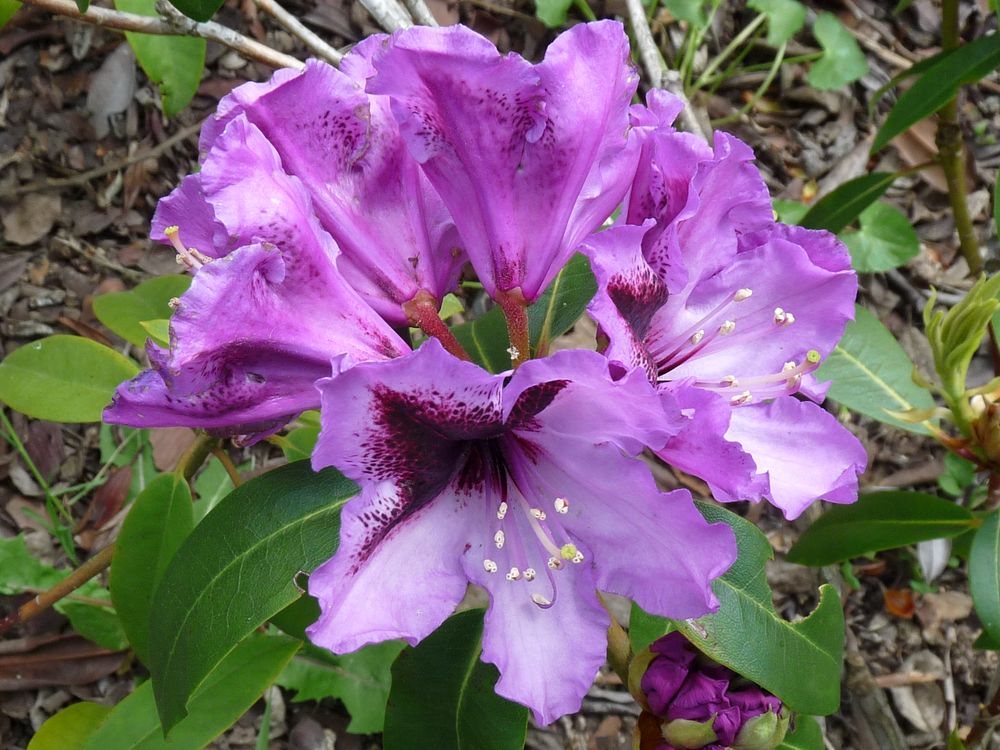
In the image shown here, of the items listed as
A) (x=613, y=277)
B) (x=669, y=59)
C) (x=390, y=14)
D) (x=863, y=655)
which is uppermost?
(x=390, y=14)

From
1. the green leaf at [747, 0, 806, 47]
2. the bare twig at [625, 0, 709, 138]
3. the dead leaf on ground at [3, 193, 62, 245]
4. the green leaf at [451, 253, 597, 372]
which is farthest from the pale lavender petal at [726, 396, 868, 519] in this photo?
the dead leaf on ground at [3, 193, 62, 245]

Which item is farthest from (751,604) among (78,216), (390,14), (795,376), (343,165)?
(78,216)

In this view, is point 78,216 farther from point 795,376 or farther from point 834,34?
point 834,34

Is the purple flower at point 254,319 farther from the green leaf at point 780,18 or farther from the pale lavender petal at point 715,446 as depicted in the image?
the green leaf at point 780,18

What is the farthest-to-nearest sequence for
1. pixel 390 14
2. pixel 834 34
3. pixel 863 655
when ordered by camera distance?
pixel 834 34 < pixel 863 655 < pixel 390 14

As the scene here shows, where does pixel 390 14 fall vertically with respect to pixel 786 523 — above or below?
above

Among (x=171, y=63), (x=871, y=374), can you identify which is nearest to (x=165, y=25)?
(x=171, y=63)

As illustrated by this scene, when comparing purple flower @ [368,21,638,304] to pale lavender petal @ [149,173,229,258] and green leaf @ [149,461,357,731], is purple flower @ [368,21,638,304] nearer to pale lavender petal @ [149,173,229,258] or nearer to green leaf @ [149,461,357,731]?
pale lavender petal @ [149,173,229,258]
